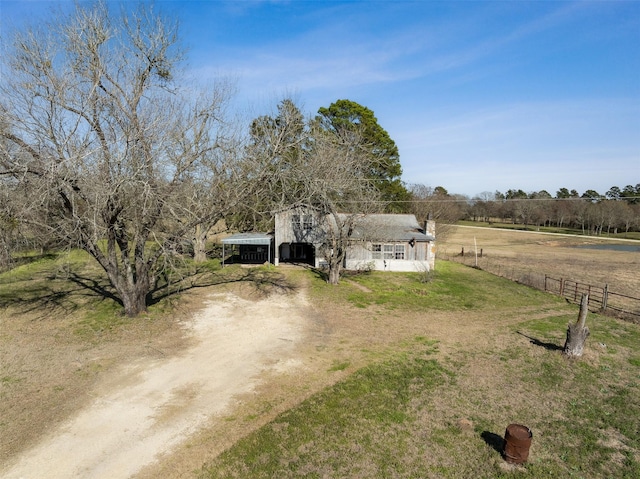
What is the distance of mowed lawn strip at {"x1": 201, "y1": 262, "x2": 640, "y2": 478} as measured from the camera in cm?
709

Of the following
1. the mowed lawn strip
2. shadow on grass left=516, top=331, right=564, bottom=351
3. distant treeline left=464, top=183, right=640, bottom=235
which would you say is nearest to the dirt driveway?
the mowed lawn strip

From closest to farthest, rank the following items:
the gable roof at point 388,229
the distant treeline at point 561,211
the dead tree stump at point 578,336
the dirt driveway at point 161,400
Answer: the dirt driveway at point 161,400, the dead tree stump at point 578,336, the gable roof at point 388,229, the distant treeline at point 561,211

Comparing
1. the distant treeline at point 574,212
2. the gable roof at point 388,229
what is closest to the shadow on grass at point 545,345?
the gable roof at point 388,229

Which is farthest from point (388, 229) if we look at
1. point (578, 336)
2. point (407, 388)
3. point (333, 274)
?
point (407, 388)

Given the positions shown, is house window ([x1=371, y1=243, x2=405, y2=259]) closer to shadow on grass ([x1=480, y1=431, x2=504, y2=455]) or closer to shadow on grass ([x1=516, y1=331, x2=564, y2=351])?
shadow on grass ([x1=516, y1=331, x2=564, y2=351])

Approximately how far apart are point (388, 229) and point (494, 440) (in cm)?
2039

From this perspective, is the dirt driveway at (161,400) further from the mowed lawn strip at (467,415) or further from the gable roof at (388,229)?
the gable roof at (388,229)

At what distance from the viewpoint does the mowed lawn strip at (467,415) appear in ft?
23.3

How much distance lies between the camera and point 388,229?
1087 inches

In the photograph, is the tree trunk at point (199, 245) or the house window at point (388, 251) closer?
the house window at point (388, 251)

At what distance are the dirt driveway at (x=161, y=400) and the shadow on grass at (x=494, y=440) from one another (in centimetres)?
559

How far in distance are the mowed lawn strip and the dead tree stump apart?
0.32 meters

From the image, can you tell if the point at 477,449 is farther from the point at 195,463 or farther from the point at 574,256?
the point at 574,256

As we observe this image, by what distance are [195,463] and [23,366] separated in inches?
292
